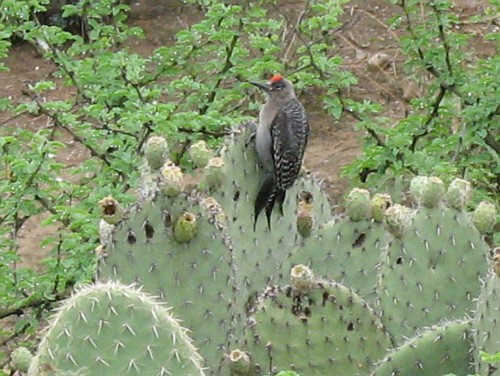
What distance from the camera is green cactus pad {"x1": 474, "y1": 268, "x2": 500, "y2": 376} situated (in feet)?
8.59

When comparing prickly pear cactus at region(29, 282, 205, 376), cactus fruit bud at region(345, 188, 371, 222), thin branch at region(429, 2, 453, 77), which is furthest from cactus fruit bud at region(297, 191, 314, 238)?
A: thin branch at region(429, 2, 453, 77)

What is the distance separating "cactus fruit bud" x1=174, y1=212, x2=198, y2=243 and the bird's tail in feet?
2.25

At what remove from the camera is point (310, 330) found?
290 cm

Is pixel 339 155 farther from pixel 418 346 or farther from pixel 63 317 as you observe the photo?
pixel 63 317

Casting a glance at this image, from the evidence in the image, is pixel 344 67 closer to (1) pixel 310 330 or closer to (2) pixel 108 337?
(1) pixel 310 330

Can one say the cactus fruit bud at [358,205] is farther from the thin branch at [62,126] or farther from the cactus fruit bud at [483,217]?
the thin branch at [62,126]

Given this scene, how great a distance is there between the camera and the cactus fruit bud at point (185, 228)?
2932 mm

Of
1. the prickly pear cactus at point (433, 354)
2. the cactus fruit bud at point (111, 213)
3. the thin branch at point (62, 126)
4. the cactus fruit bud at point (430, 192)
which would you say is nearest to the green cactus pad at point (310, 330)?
the prickly pear cactus at point (433, 354)

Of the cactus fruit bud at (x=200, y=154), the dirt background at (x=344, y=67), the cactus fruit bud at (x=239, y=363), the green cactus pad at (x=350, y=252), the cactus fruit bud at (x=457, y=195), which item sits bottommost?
the dirt background at (x=344, y=67)

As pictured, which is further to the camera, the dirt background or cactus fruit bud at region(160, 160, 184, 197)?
the dirt background

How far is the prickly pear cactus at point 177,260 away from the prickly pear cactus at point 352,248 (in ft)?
1.60

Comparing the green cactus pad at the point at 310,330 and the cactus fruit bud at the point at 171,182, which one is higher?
the cactus fruit bud at the point at 171,182

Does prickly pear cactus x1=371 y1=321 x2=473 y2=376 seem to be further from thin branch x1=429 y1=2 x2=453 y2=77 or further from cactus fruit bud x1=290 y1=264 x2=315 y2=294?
thin branch x1=429 y1=2 x2=453 y2=77

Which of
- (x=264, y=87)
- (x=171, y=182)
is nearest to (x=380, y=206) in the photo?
(x=171, y=182)
